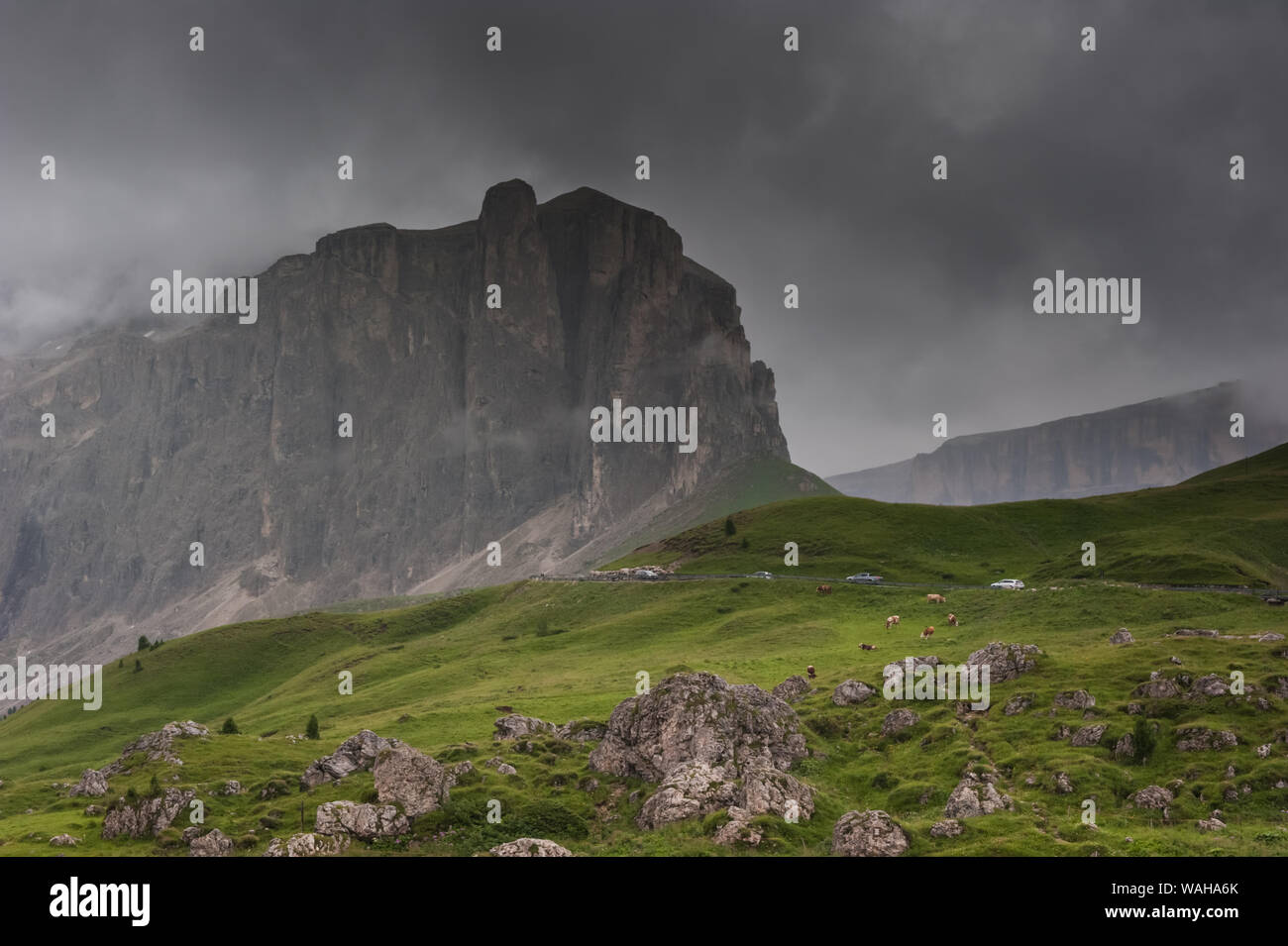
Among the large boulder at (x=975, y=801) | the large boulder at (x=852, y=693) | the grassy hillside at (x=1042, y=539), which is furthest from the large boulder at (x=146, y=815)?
the grassy hillside at (x=1042, y=539)

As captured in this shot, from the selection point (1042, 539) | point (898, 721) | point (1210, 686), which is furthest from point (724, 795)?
point (1042, 539)

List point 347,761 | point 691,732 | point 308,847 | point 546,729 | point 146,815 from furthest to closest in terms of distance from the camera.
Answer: point 546,729 → point 347,761 → point 691,732 → point 146,815 → point 308,847

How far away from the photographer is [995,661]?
67.1 m

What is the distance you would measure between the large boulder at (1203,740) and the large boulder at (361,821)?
131 feet

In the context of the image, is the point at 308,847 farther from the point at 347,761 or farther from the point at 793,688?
the point at 793,688

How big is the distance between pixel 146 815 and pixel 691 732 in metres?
29.8

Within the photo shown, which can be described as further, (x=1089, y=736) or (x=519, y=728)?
(x=519, y=728)

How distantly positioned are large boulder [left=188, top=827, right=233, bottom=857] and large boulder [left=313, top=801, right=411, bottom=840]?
5.38 m

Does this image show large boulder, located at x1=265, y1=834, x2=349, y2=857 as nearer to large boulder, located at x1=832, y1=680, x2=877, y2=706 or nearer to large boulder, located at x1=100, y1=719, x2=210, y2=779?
large boulder, located at x1=100, y1=719, x2=210, y2=779

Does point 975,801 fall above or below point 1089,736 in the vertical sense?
below

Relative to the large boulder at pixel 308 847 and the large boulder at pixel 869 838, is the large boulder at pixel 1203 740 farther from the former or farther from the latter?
the large boulder at pixel 308 847

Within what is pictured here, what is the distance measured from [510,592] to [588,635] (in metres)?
57.1

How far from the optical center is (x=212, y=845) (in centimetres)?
4706
